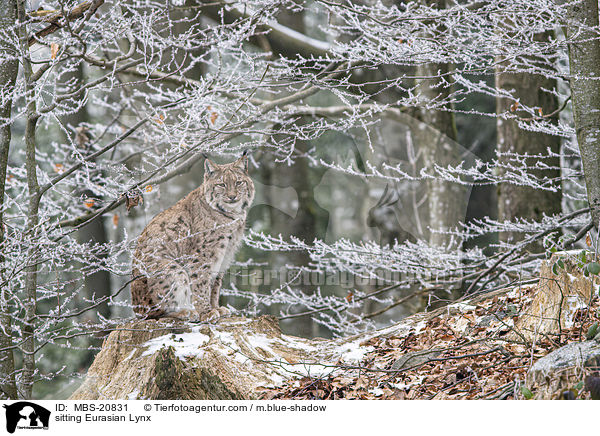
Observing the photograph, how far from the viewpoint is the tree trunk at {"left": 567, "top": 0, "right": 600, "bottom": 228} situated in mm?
2748

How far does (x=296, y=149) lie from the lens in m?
3.37

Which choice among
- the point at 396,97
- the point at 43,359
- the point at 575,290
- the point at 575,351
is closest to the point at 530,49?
the point at 396,97

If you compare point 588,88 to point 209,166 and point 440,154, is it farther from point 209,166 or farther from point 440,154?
point 209,166

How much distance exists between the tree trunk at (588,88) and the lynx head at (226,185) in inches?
73.7

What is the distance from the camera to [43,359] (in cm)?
291

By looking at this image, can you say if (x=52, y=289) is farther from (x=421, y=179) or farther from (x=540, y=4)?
(x=540, y=4)

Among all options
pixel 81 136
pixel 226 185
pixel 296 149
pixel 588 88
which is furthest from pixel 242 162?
pixel 588 88

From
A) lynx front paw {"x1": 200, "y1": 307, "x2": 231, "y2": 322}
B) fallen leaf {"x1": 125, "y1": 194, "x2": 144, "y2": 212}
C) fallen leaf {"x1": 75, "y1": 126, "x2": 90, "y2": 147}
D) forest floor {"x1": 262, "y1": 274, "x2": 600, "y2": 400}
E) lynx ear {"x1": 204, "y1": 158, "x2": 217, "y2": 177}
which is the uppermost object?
fallen leaf {"x1": 75, "y1": 126, "x2": 90, "y2": 147}

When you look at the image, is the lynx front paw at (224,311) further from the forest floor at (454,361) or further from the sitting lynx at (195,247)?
the forest floor at (454,361)

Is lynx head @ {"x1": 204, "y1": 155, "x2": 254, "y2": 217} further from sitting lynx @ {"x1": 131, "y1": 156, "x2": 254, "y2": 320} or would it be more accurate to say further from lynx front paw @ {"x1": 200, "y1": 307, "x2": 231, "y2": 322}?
lynx front paw @ {"x1": 200, "y1": 307, "x2": 231, "y2": 322}
